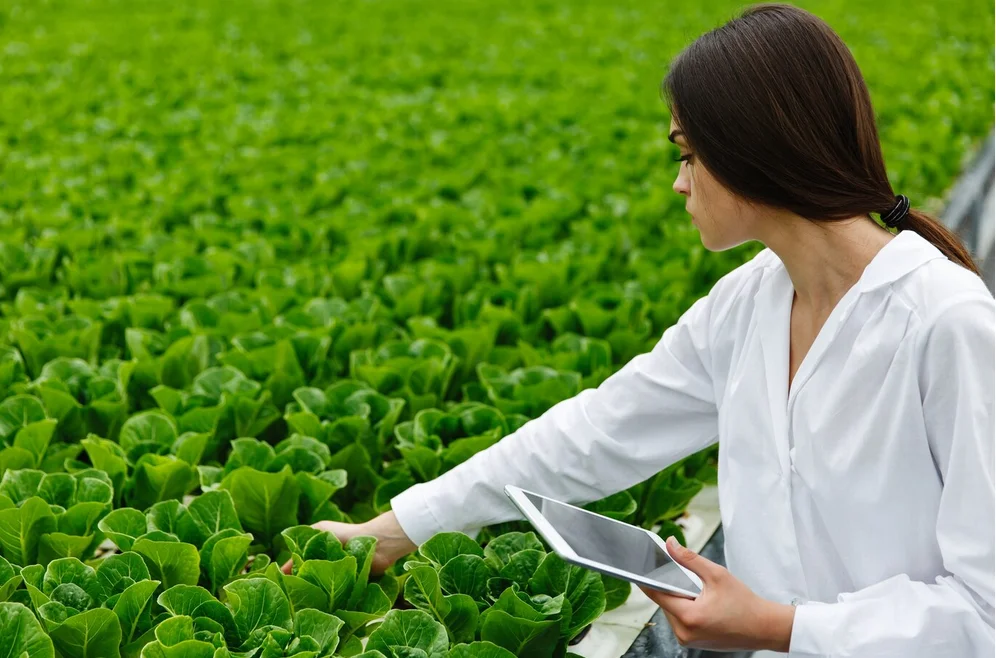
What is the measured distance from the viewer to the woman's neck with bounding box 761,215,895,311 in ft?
5.44

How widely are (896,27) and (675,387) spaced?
965cm

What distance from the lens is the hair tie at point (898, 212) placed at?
1.68m

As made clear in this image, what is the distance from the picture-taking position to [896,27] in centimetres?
1039

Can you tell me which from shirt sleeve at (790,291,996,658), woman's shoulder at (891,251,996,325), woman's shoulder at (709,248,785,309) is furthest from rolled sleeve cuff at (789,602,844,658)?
woman's shoulder at (709,248,785,309)

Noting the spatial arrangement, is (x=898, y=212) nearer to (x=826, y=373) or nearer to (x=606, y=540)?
(x=826, y=373)

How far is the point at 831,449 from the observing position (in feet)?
5.32

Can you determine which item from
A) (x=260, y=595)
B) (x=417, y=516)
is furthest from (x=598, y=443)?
(x=260, y=595)

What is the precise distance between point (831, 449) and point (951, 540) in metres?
0.22

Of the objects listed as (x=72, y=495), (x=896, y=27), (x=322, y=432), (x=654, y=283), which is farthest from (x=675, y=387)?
(x=896, y=27)

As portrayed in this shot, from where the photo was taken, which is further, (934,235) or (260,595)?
(260,595)

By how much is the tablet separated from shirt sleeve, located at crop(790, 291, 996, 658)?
0.23 m

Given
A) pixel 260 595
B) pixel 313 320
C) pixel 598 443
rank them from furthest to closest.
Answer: pixel 313 320, pixel 598 443, pixel 260 595

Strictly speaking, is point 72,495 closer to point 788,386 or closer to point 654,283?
point 788,386

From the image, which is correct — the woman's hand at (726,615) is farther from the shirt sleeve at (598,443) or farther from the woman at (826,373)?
the shirt sleeve at (598,443)
